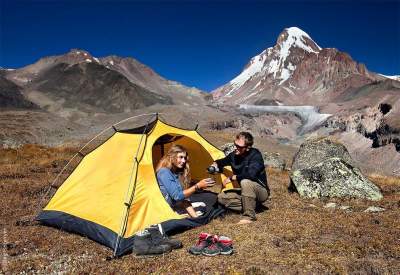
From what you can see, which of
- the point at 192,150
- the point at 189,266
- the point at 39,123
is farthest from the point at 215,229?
the point at 39,123

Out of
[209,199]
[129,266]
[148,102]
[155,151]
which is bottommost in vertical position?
[129,266]

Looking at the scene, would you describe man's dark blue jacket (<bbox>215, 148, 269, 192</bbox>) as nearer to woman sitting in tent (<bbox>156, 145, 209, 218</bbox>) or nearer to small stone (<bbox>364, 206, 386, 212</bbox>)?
woman sitting in tent (<bbox>156, 145, 209, 218</bbox>)

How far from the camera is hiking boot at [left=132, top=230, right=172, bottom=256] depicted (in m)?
7.76

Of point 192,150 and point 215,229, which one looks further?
point 192,150

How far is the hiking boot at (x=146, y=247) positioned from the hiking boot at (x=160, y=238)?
0.26 feet

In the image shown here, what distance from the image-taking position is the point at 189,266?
712 centimetres

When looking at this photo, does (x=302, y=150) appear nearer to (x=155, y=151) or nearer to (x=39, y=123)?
(x=155, y=151)

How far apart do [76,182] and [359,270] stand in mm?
6990

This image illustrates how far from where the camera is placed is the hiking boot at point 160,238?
798 cm

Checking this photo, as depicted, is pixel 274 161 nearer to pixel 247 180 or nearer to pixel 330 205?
pixel 330 205

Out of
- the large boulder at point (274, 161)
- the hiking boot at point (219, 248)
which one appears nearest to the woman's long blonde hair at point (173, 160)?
the hiking boot at point (219, 248)

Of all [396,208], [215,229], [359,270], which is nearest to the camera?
[359,270]

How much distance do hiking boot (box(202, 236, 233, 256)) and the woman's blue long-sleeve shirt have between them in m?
1.89

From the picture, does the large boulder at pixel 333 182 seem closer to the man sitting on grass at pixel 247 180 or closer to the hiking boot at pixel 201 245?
the man sitting on grass at pixel 247 180
